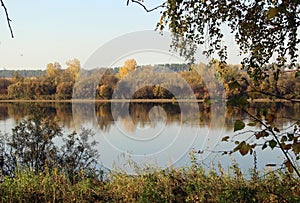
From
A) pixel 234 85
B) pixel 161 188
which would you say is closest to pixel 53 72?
pixel 161 188

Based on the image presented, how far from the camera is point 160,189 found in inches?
147

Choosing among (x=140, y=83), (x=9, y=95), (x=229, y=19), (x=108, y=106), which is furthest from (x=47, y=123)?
(x=9, y=95)

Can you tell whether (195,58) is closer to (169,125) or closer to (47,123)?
(47,123)

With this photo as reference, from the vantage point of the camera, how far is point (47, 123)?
21.9 ft

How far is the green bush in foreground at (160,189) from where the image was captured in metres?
3.35

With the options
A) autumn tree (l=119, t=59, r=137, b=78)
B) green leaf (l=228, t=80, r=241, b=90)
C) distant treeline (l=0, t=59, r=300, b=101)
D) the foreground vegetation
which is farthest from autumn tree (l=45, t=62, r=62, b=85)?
green leaf (l=228, t=80, r=241, b=90)

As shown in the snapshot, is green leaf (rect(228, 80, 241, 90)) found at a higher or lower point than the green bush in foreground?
higher

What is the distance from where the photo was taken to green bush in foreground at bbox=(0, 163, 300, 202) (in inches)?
132

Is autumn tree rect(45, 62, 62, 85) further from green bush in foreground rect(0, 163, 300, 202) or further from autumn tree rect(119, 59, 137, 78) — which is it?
green bush in foreground rect(0, 163, 300, 202)

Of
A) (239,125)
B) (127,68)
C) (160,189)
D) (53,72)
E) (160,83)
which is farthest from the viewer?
(53,72)

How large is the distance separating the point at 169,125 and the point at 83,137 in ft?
33.4

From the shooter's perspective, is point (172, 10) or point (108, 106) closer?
point (172, 10)

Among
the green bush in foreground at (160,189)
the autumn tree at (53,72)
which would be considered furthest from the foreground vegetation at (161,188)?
the autumn tree at (53,72)

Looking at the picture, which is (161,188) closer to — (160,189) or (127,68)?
(160,189)
